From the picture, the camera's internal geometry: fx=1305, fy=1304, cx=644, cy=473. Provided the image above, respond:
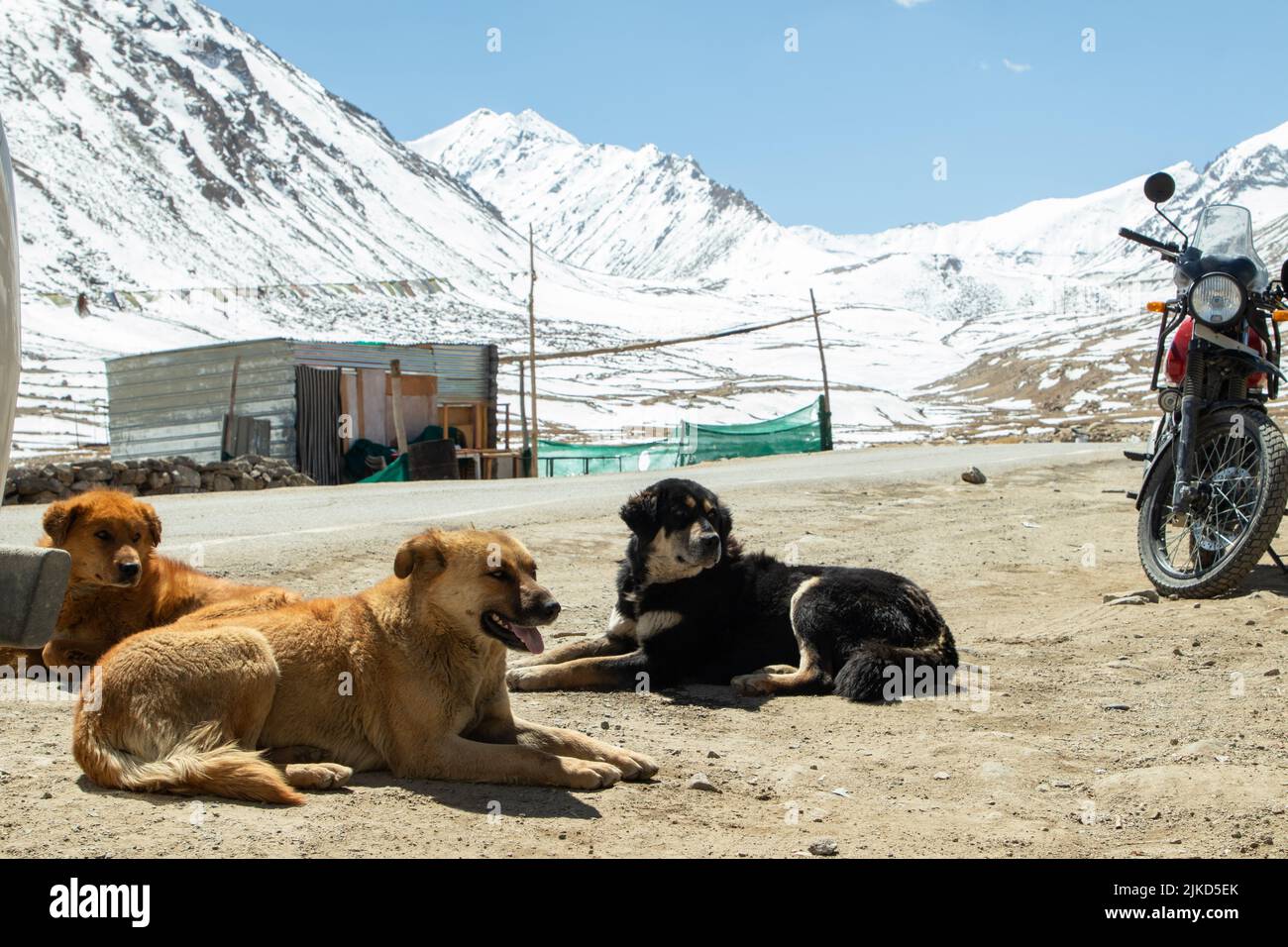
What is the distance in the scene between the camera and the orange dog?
21.1ft

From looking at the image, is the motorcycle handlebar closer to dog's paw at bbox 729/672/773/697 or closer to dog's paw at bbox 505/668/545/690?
dog's paw at bbox 729/672/773/697

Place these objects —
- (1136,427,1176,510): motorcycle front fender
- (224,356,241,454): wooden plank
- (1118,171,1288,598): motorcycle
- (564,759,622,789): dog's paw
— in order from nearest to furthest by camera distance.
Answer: (564,759,622,789): dog's paw, (1118,171,1288,598): motorcycle, (1136,427,1176,510): motorcycle front fender, (224,356,241,454): wooden plank

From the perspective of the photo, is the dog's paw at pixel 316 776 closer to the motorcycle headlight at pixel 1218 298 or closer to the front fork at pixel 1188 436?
the front fork at pixel 1188 436

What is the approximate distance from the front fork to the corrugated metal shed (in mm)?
26664

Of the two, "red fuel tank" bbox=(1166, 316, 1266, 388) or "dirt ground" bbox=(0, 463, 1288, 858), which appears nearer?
"dirt ground" bbox=(0, 463, 1288, 858)

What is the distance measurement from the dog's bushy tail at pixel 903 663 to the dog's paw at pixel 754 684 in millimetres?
382

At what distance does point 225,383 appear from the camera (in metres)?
34.5

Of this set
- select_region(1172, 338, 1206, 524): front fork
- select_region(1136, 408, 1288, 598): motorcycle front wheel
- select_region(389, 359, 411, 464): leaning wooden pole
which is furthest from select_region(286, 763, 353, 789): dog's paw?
select_region(389, 359, 411, 464): leaning wooden pole

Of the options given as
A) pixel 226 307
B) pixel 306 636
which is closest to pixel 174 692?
pixel 306 636

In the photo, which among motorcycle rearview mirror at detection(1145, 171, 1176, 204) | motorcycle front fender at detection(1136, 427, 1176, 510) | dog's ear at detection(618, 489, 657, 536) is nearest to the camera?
dog's ear at detection(618, 489, 657, 536)

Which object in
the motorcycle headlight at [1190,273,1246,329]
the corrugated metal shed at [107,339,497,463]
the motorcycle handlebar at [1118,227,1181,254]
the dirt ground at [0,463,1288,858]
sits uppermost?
the corrugated metal shed at [107,339,497,463]
